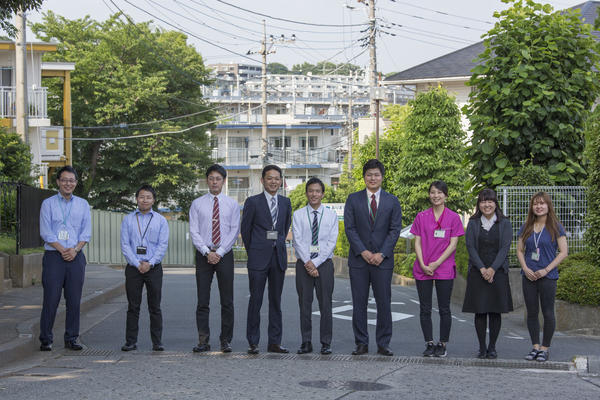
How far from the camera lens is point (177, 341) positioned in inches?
403

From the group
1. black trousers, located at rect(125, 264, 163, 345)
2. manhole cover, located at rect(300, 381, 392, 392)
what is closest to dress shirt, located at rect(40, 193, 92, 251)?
black trousers, located at rect(125, 264, 163, 345)

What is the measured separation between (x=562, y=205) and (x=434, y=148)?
38.5 ft

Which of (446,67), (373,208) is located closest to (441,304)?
(373,208)

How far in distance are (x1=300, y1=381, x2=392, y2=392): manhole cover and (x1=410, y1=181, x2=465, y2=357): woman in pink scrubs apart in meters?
2.08

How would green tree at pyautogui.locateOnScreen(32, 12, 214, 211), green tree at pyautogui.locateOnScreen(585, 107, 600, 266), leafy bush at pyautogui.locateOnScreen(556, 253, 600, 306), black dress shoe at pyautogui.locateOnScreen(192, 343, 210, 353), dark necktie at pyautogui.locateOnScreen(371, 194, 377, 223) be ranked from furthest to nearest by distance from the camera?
→ 1. green tree at pyautogui.locateOnScreen(32, 12, 214, 211)
2. green tree at pyautogui.locateOnScreen(585, 107, 600, 266)
3. leafy bush at pyautogui.locateOnScreen(556, 253, 600, 306)
4. dark necktie at pyautogui.locateOnScreen(371, 194, 377, 223)
5. black dress shoe at pyautogui.locateOnScreen(192, 343, 210, 353)

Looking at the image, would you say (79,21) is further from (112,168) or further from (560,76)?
(560,76)

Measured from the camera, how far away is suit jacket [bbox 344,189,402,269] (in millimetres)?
9281

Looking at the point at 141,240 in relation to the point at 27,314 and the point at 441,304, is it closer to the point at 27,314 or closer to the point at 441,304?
the point at 27,314

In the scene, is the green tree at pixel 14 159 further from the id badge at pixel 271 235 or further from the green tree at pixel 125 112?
the green tree at pixel 125 112

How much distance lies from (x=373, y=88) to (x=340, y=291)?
16.5 m

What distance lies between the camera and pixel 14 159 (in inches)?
881

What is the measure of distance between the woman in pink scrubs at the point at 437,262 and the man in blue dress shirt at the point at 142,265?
2993 mm

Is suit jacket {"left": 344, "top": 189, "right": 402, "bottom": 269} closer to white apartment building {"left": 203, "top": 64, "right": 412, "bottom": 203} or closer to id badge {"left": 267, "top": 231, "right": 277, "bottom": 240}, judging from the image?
id badge {"left": 267, "top": 231, "right": 277, "bottom": 240}

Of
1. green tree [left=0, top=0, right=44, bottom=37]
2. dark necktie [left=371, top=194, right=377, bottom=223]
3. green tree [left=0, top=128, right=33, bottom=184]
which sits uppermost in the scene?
green tree [left=0, top=0, right=44, bottom=37]
